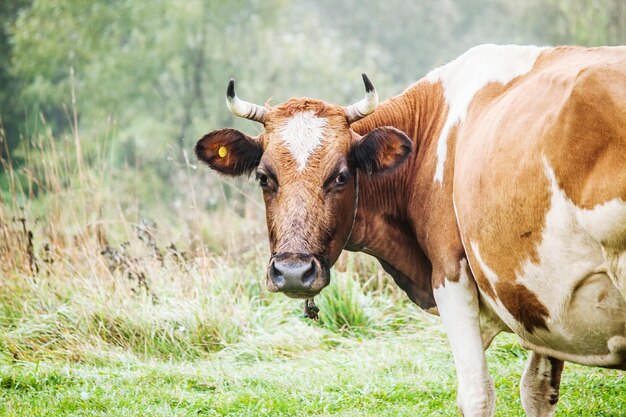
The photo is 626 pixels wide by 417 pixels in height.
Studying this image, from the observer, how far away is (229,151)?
536 cm

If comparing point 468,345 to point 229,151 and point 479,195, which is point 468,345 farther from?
point 229,151

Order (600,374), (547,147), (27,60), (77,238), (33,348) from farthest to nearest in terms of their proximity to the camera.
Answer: (27,60) → (77,238) → (33,348) → (600,374) → (547,147)

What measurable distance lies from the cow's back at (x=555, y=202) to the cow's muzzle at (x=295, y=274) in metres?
0.86

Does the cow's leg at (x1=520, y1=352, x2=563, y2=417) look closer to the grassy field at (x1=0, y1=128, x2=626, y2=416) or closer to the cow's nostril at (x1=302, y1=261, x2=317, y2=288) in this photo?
the grassy field at (x1=0, y1=128, x2=626, y2=416)

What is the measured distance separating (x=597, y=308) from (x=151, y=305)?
Result: 540 centimetres

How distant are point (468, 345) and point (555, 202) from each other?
4.37ft

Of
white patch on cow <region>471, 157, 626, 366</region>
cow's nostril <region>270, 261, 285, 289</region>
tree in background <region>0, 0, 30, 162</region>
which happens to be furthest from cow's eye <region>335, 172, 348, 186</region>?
tree in background <region>0, 0, 30, 162</region>

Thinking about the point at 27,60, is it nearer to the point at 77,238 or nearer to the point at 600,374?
the point at 77,238

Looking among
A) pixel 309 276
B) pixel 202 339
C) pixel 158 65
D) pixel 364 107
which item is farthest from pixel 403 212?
pixel 158 65

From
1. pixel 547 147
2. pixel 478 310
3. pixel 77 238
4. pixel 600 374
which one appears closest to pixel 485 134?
pixel 547 147

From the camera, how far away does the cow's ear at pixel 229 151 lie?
17.3 ft

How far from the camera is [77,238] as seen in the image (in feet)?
31.1

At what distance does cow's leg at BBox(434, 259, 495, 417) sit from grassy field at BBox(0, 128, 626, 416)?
1.42 meters

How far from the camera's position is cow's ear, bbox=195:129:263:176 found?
5285 mm
